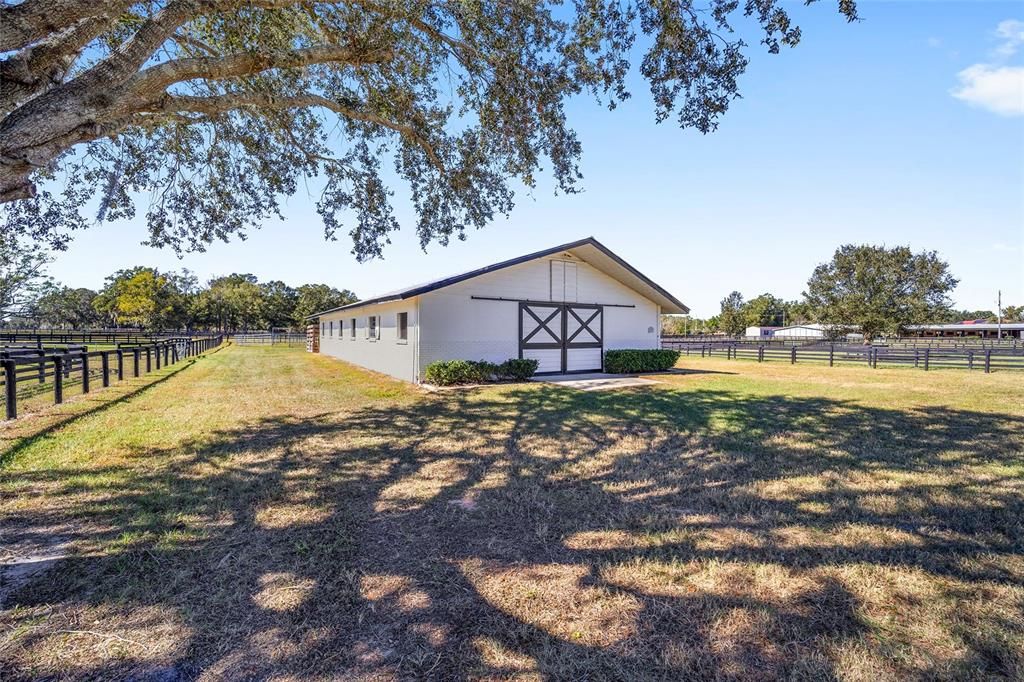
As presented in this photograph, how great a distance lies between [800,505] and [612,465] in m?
1.92

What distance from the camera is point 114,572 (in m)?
2.98

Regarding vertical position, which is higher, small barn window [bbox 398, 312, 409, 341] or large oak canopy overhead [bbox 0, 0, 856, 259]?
large oak canopy overhead [bbox 0, 0, 856, 259]

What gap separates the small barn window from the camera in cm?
1460

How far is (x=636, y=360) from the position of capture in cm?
1645

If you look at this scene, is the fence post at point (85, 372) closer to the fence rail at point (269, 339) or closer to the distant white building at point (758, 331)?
the fence rail at point (269, 339)

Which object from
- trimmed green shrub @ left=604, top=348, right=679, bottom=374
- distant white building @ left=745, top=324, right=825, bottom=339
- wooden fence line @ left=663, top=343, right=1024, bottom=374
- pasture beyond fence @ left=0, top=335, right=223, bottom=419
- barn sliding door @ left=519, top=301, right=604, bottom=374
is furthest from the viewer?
distant white building @ left=745, top=324, right=825, bottom=339

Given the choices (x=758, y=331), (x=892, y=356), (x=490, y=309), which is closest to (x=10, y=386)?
(x=490, y=309)

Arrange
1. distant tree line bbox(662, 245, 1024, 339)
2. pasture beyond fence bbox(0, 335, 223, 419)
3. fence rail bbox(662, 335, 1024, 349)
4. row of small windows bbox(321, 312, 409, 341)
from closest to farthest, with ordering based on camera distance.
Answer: pasture beyond fence bbox(0, 335, 223, 419)
row of small windows bbox(321, 312, 409, 341)
fence rail bbox(662, 335, 1024, 349)
distant tree line bbox(662, 245, 1024, 339)

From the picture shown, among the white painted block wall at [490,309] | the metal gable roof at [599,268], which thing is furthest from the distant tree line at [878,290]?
the white painted block wall at [490,309]

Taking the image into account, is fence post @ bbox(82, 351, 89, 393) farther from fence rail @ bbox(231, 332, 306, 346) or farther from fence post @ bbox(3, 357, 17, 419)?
fence rail @ bbox(231, 332, 306, 346)

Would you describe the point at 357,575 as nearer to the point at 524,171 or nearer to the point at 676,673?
the point at 676,673

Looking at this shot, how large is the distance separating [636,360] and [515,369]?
5178mm

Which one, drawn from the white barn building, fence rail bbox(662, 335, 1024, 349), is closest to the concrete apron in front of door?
the white barn building

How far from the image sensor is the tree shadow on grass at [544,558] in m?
2.25
